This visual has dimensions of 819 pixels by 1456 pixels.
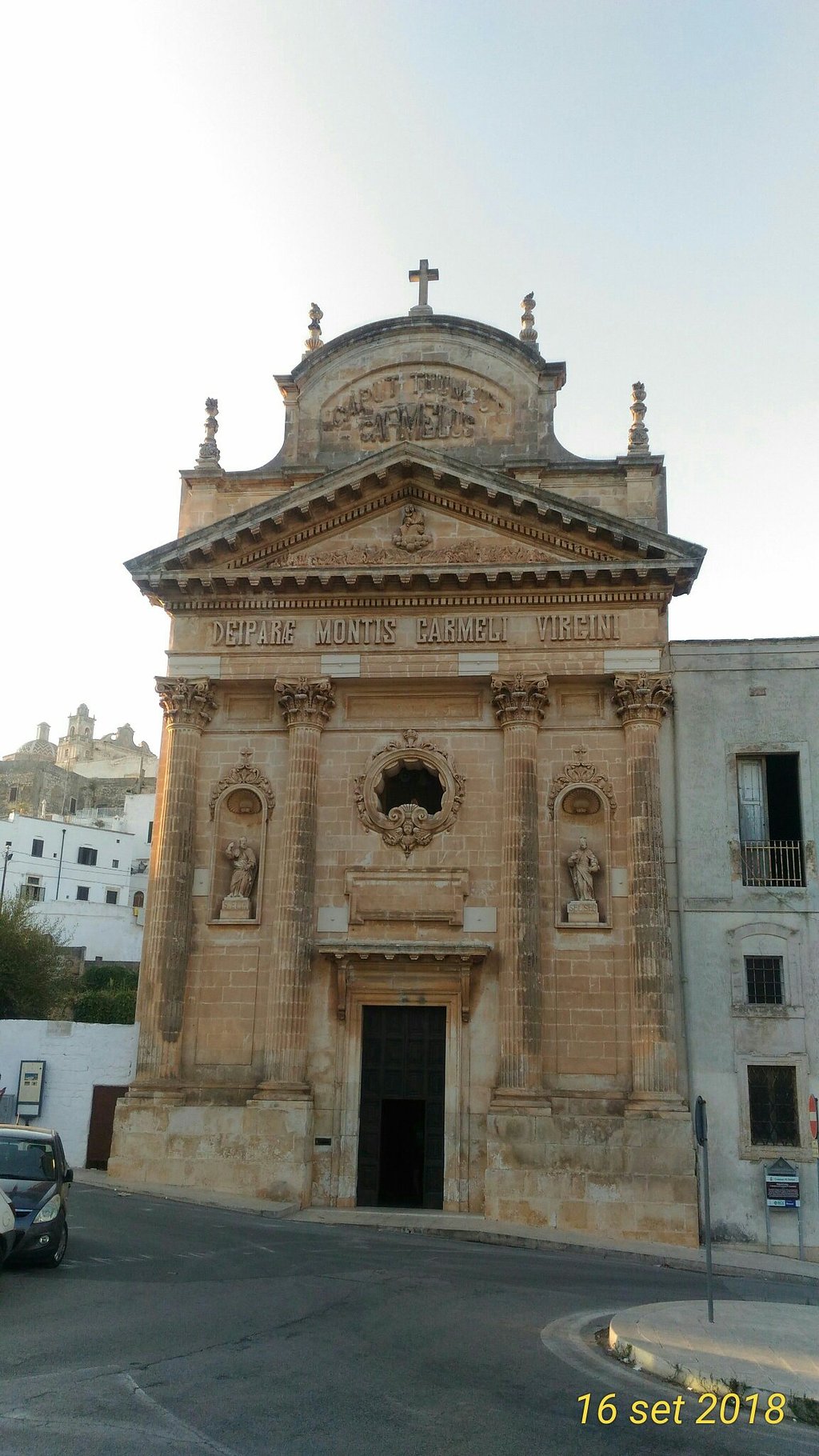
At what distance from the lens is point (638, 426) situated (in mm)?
25281

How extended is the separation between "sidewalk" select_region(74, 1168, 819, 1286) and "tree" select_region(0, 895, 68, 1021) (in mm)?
20665

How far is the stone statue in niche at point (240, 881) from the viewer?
2300 centimetres

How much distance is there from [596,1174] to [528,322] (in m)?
18.2

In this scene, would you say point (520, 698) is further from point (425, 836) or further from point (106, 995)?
point (106, 995)

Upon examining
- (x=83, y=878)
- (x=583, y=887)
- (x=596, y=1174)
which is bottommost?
(x=596, y=1174)

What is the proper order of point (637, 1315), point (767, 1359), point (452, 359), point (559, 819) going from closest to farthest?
1. point (767, 1359)
2. point (637, 1315)
3. point (559, 819)
4. point (452, 359)

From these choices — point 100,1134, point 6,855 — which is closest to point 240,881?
point 100,1134

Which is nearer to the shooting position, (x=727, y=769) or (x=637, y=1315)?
(x=637, y=1315)

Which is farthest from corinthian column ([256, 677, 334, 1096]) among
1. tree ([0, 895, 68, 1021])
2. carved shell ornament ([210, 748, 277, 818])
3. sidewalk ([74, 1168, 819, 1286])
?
tree ([0, 895, 68, 1021])

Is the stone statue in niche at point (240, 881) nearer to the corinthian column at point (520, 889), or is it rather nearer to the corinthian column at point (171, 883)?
the corinthian column at point (171, 883)

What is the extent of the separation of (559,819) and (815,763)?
5.02 m

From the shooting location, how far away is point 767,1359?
9.63 metres

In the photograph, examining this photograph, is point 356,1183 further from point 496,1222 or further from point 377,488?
point 377,488

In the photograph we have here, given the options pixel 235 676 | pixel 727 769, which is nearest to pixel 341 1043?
pixel 235 676
